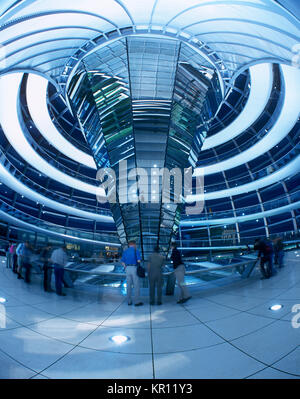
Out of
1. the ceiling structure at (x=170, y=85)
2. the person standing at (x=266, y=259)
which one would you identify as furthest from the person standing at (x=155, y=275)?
the ceiling structure at (x=170, y=85)

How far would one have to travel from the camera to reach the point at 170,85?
8531 mm

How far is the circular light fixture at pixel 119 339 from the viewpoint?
6.62 ft

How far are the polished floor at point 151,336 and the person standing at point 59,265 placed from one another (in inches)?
6.0

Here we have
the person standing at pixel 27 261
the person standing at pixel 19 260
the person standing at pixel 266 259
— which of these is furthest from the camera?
the person standing at pixel 266 259

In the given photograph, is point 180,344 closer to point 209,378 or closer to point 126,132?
point 209,378

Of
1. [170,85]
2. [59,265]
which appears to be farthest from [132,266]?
[170,85]

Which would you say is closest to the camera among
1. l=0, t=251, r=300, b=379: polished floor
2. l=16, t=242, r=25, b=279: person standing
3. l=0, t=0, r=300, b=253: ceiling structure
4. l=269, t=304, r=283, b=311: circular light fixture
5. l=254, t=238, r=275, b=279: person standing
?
l=0, t=251, r=300, b=379: polished floor

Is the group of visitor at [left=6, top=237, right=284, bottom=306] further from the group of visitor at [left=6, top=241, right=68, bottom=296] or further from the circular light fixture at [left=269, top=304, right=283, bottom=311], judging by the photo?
the circular light fixture at [left=269, top=304, right=283, bottom=311]

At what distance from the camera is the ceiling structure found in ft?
17.2

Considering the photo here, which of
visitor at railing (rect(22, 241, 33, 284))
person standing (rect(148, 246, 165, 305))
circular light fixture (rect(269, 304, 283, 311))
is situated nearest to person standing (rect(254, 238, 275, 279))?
circular light fixture (rect(269, 304, 283, 311))

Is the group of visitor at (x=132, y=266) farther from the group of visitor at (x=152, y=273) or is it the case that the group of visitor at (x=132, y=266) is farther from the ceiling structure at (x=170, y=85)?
the ceiling structure at (x=170, y=85)

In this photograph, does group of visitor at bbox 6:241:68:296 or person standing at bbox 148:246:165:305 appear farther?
group of visitor at bbox 6:241:68:296

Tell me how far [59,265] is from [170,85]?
7932 mm

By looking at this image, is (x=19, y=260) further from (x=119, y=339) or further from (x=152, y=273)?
(x=119, y=339)
